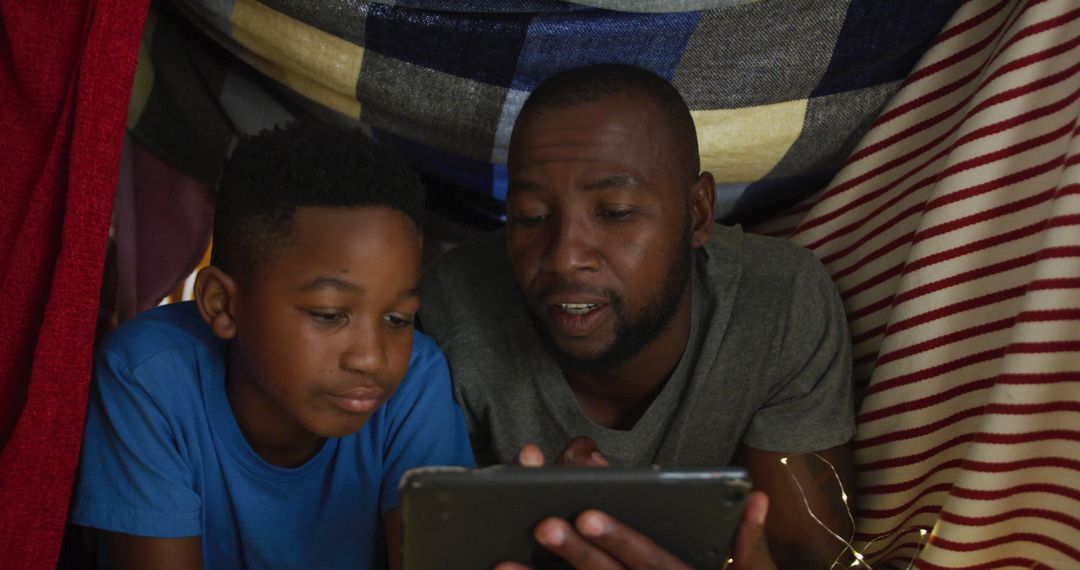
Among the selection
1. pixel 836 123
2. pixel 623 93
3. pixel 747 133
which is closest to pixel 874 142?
pixel 836 123

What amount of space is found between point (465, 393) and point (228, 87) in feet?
1.90

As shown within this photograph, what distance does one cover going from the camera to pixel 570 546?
0.85 m

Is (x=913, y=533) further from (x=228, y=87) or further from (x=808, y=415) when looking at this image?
(x=228, y=87)

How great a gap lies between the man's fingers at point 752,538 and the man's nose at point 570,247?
0.31 meters

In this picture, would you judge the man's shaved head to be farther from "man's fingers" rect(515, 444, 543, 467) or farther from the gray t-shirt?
"man's fingers" rect(515, 444, 543, 467)

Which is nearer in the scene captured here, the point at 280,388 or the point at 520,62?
the point at 280,388

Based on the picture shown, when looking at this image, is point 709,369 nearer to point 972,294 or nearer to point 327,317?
point 972,294

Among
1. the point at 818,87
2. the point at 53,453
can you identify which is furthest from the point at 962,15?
the point at 53,453

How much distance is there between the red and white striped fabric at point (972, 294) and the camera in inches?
40.3

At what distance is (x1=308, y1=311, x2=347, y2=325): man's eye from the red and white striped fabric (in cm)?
65

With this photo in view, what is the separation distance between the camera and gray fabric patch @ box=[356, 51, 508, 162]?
1.35m

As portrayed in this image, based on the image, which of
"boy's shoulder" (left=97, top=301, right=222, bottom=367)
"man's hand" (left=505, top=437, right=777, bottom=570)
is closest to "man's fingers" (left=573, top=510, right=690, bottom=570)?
"man's hand" (left=505, top=437, right=777, bottom=570)

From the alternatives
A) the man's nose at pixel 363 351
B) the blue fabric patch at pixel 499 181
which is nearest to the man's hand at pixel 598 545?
the man's nose at pixel 363 351

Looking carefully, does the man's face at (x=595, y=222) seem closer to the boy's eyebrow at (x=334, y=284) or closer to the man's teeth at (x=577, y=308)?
the man's teeth at (x=577, y=308)
